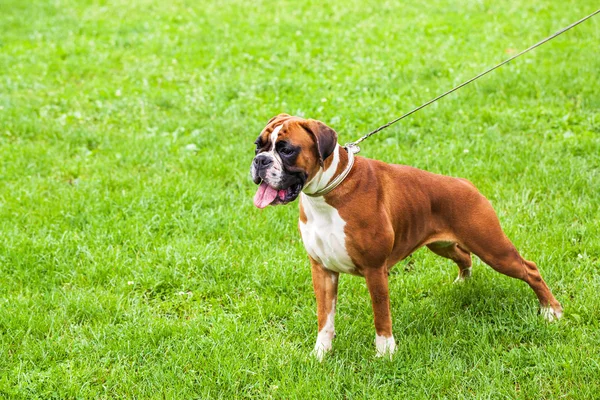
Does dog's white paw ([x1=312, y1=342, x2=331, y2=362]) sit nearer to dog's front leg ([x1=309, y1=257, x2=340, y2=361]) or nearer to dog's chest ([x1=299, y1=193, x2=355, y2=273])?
dog's front leg ([x1=309, y1=257, x2=340, y2=361])

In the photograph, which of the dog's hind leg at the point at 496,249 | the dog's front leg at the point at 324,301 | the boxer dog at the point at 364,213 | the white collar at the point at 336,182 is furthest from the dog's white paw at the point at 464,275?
the white collar at the point at 336,182

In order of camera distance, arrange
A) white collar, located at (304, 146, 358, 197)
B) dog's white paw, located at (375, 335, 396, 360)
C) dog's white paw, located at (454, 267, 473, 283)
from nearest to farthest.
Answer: white collar, located at (304, 146, 358, 197)
dog's white paw, located at (375, 335, 396, 360)
dog's white paw, located at (454, 267, 473, 283)

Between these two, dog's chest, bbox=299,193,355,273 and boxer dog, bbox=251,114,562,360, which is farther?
dog's chest, bbox=299,193,355,273

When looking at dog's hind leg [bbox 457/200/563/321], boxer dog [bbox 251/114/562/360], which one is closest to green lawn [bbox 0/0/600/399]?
dog's hind leg [bbox 457/200/563/321]

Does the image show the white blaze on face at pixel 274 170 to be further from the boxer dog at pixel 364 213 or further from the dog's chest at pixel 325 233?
the dog's chest at pixel 325 233

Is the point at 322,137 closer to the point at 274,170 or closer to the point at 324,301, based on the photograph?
the point at 274,170

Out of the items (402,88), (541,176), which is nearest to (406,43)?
(402,88)

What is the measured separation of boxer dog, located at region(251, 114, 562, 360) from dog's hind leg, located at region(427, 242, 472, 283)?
104 mm

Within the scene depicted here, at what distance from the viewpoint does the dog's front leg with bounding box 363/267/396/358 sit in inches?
153

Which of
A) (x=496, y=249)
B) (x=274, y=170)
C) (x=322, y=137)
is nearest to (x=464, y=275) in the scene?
(x=496, y=249)

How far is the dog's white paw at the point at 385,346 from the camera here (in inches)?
159

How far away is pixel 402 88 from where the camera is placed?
823cm

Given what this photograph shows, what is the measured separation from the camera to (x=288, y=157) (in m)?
3.55

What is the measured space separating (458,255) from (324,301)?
1099mm
